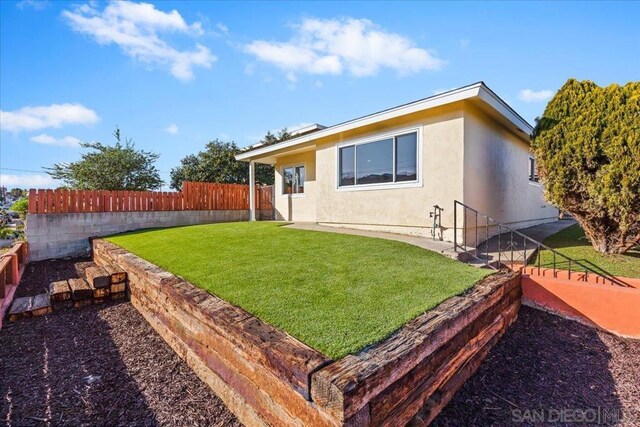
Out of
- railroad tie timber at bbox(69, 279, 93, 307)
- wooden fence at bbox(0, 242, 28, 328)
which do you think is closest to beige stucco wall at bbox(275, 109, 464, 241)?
railroad tie timber at bbox(69, 279, 93, 307)

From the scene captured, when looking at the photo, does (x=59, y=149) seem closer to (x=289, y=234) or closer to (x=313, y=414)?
(x=289, y=234)

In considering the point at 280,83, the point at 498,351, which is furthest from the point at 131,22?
the point at 498,351

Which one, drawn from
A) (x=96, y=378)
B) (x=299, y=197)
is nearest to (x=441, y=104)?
(x=299, y=197)

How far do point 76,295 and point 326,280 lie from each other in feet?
13.2

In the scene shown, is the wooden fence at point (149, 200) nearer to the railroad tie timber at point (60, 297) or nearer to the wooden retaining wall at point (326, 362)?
the railroad tie timber at point (60, 297)

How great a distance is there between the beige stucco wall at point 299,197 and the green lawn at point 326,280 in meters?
4.77

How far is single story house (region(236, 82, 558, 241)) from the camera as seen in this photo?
249 inches

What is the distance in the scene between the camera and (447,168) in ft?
20.9

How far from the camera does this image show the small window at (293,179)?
11.6 meters

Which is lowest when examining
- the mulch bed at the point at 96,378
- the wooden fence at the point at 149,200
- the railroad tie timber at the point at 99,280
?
the mulch bed at the point at 96,378

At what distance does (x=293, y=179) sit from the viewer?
11953 millimetres

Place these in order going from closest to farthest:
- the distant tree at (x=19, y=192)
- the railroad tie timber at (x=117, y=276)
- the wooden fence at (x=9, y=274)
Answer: the wooden fence at (x=9, y=274)
the railroad tie timber at (x=117, y=276)
the distant tree at (x=19, y=192)

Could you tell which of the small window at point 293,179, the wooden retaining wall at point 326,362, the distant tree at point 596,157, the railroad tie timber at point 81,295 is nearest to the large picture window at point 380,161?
the distant tree at point 596,157

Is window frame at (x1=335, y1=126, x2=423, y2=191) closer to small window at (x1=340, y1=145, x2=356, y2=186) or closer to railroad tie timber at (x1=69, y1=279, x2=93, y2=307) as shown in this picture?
small window at (x1=340, y1=145, x2=356, y2=186)
